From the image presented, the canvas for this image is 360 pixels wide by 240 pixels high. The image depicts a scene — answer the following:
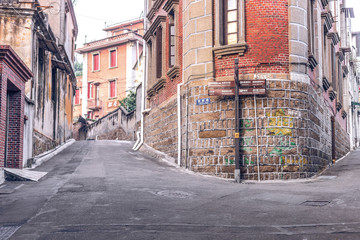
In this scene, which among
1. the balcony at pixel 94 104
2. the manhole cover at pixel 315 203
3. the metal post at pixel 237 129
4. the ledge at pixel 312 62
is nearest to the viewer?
the manhole cover at pixel 315 203

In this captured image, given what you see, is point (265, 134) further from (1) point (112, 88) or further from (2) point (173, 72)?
(1) point (112, 88)

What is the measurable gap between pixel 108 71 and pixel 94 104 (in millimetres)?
4443

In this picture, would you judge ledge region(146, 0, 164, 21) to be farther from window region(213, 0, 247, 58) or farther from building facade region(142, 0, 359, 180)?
window region(213, 0, 247, 58)

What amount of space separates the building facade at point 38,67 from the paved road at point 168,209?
466 centimetres

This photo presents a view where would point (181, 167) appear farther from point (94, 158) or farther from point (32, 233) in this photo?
point (32, 233)

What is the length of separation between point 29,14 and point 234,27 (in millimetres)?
7547

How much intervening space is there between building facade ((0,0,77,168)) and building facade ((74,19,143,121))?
2101 centimetres

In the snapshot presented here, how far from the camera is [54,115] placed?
23.3 meters

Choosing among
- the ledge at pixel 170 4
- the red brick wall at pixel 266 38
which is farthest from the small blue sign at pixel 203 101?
the ledge at pixel 170 4

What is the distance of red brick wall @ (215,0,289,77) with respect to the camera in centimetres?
1412

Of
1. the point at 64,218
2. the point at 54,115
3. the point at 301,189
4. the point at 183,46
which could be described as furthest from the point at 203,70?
the point at 54,115

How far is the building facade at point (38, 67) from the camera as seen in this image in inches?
645

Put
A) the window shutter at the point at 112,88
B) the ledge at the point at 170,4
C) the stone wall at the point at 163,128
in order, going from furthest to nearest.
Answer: the window shutter at the point at 112,88 < the ledge at the point at 170,4 < the stone wall at the point at 163,128

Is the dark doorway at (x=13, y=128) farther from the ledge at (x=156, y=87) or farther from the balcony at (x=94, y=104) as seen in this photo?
the balcony at (x=94, y=104)
